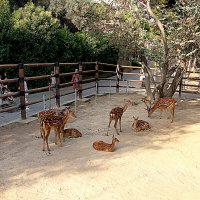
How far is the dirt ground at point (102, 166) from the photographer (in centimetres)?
510

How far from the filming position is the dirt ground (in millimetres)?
5098

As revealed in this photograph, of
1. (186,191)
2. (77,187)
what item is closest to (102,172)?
(77,187)

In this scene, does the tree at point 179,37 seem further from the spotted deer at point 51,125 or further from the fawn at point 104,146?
the spotted deer at point 51,125

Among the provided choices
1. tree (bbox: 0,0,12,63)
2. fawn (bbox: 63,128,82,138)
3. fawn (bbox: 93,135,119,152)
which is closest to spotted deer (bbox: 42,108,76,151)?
fawn (bbox: 63,128,82,138)

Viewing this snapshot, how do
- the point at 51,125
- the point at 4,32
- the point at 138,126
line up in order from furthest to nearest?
the point at 4,32, the point at 138,126, the point at 51,125

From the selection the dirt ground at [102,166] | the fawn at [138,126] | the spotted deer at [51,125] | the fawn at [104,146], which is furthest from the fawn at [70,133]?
the fawn at [138,126]

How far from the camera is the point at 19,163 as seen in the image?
6.17 meters

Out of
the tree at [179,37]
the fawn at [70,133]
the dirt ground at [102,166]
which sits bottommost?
the dirt ground at [102,166]

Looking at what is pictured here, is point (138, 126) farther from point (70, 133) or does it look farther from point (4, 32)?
point (4, 32)

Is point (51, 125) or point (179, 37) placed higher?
point (179, 37)

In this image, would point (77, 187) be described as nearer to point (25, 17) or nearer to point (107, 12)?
point (107, 12)

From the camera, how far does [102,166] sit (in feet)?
19.6

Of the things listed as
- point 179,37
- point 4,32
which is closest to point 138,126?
point 179,37

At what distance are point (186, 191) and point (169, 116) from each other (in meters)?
5.14
